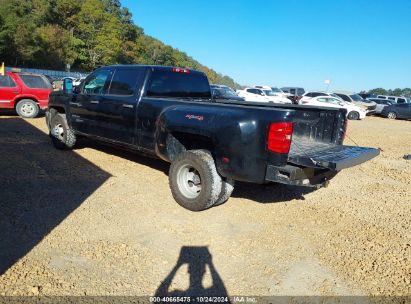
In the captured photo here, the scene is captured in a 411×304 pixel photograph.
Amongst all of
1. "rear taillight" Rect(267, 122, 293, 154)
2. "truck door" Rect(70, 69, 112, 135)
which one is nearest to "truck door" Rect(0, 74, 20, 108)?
"truck door" Rect(70, 69, 112, 135)

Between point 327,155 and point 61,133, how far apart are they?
5.66m

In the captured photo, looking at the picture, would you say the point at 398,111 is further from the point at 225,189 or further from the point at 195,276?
the point at 195,276

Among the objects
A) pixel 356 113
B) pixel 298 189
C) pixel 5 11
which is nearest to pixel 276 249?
pixel 298 189

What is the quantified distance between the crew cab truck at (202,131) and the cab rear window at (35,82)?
20.2ft

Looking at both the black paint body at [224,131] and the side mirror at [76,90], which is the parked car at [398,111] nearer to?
the black paint body at [224,131]

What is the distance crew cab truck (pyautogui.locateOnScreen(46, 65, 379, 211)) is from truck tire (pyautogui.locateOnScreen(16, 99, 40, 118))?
20.3 ft

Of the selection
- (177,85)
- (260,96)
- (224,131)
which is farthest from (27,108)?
(260,96)

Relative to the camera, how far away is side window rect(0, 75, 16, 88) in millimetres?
12180

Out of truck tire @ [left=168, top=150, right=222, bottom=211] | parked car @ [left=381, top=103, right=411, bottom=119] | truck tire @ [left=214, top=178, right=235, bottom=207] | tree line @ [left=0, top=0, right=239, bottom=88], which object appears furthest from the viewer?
tree line @ [left=0, top=0, right=239, bottom=88]

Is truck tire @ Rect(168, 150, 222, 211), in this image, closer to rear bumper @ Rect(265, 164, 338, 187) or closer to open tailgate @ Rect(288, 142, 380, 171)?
rear bumper @ Rect(265, 164, 338, 187)

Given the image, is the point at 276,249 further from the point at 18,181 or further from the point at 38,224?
the point at 18,181

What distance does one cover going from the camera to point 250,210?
5133 millimetres

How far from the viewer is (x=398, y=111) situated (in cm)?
2678

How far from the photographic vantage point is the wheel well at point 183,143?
5.01 m
